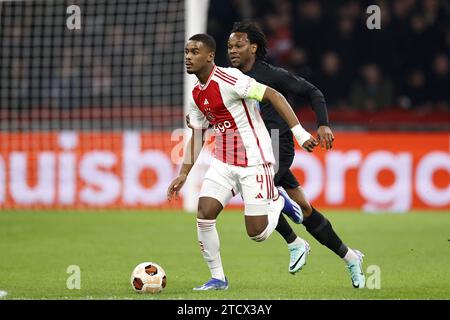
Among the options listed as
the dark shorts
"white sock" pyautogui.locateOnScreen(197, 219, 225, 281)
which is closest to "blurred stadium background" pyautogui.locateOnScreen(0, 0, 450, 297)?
the dark shorts

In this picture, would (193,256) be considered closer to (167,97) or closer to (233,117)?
(233,117)

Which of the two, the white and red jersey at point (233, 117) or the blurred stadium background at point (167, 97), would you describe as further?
the blurred stadium background at point (167, 97)

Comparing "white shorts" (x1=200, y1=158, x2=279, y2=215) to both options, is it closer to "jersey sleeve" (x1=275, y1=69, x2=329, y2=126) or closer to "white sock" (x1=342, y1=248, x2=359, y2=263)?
"jersey sleeve" (x1=275, y1=69, x2=329, y2=126)

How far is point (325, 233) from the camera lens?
8242mm

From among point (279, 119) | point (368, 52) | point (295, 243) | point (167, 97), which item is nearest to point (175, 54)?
point (167, 97)

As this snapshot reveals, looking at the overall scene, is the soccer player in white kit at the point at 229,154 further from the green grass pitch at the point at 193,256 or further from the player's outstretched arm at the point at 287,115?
the green grass pitch at the point at 193,256

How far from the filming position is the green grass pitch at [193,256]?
25.5ft

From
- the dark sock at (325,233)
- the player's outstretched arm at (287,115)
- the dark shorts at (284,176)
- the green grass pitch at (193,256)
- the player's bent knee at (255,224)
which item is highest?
the player's outstretched arm at (287,115)

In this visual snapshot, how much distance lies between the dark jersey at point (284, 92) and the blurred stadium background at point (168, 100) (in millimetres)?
5383

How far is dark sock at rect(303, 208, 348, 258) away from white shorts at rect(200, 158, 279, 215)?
0.63 meters

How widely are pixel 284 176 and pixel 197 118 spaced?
3.36 feet

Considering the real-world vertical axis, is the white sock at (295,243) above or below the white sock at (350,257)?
above

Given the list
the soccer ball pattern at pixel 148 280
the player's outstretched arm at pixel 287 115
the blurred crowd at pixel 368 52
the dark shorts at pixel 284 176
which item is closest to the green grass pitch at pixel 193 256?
the soccer ball pattern at pixel 148 280

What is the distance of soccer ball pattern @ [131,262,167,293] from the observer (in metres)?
7.64
